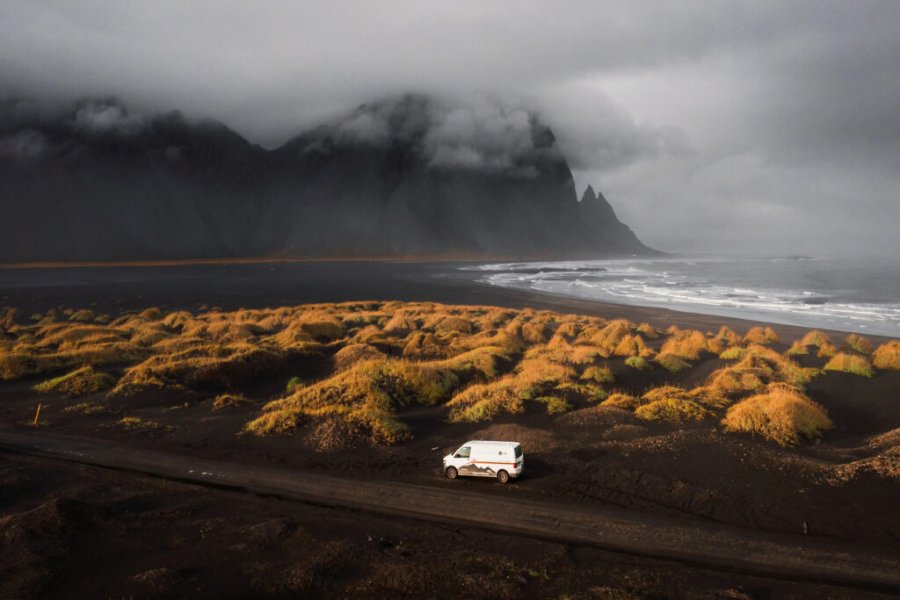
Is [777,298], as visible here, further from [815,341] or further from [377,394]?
[377,394]

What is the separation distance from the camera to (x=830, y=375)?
29453 mm

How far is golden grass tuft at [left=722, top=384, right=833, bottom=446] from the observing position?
65.0ft

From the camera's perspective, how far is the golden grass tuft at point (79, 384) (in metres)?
28.4

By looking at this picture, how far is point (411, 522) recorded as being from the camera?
14.0 m

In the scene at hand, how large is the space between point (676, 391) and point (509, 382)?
8422mm

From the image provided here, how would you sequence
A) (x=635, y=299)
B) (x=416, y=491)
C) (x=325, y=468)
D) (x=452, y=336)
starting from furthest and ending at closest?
1. (x=635, y=299)
2. (x=452, y=336)
3. (x=325, y=468)
4. (x=416, y=491)

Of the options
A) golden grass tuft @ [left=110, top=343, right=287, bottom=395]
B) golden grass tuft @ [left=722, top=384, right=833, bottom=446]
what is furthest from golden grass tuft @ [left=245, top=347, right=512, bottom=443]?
golden grass tuft @ [left=722, top=384, right=833, bottom=446]

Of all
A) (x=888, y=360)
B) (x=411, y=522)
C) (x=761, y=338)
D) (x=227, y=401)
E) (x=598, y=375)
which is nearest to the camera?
(x=411, y=522)

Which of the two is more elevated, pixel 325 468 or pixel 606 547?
pixel 606 547

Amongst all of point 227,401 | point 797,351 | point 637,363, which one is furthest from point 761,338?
point 227,401

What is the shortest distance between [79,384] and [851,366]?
44.4m

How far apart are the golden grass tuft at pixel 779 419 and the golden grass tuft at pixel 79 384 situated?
32132 mm

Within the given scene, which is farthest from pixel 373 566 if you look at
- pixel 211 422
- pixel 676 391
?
pixel 676 391

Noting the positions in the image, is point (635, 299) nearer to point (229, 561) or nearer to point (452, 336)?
point (452, 336)
